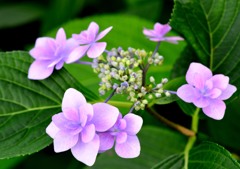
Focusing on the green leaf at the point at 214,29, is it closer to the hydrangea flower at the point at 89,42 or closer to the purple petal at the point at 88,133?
the hydrangea flower at the point at 89,42

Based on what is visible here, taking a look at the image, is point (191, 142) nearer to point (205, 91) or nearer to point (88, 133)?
point (205, 91)

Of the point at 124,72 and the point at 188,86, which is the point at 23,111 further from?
the point at 188,86

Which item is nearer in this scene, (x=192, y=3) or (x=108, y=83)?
(x=108, y=83)

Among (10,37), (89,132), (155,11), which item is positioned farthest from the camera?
(10,37)

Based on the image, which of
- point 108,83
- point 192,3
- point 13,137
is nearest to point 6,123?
point 13,137

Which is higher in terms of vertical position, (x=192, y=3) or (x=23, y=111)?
(x=192, y=3)

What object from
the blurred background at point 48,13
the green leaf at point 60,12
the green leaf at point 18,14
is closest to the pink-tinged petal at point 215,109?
the blurred background at point 48,13

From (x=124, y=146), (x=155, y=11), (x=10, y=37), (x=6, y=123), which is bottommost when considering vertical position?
(x=10, y=37)

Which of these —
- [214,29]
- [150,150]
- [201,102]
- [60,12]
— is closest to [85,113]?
[201,102]
